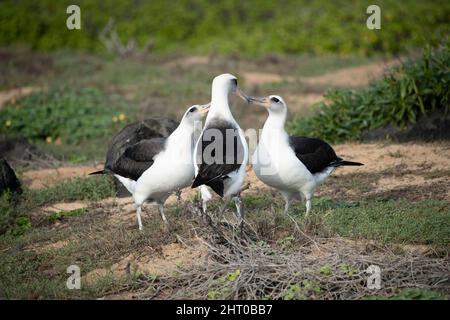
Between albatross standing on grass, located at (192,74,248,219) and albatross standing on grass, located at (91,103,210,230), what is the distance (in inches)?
5.6

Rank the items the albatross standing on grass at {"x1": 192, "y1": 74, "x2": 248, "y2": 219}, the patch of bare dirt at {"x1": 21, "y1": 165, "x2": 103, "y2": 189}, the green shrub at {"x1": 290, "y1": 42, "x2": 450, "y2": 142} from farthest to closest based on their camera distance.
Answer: the green shrub at {"x1": 290, "y1": 42, "x2": 450, "y2": 142} < the patch of bare dirt at {"x1": 21, "y1": 165, "x2": 103, "y2": 189} < the albatross standing on grass at {"x1": 192, "y1": 74, "x2": 248, "y2": 219}

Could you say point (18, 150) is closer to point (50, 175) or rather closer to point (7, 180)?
point (50, 175)

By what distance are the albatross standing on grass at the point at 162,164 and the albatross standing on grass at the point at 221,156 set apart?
0.47 ft

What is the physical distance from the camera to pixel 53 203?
823 cm

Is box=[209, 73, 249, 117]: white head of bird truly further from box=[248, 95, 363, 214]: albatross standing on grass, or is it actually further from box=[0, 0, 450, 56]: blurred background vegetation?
box=[0, 0, 450, 56]: blurred background vegetation

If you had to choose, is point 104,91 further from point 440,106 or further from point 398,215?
point 398,215

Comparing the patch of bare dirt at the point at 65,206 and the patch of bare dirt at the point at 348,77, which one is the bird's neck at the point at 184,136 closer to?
the patch of bare dirt at the point at 65,206

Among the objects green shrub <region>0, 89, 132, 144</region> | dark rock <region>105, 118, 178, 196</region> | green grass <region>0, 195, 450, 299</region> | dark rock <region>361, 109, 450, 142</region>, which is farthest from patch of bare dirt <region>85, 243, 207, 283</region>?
green shrub <region>0, 89, 132, 144</region>

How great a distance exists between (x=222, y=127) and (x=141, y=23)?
17.9 metres

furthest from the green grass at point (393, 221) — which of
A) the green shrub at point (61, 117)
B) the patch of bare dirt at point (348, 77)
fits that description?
the patch of bare dirt at point (348, 77)

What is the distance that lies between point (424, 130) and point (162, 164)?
4.36 metres

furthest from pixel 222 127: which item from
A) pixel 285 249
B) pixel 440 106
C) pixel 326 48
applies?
pixel 326 48

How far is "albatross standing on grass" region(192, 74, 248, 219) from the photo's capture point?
6188mm

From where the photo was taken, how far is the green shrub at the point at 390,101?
9547mm
